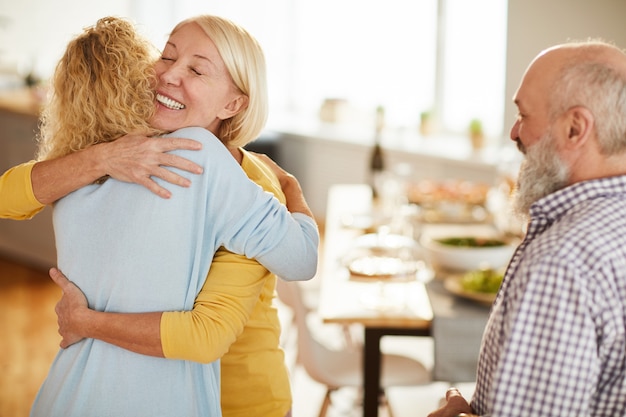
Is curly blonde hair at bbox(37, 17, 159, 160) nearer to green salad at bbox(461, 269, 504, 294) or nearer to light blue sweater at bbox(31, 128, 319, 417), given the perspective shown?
light blue sweater at bbox(31, 128, 319, 417)

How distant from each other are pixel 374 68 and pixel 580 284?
5.92m

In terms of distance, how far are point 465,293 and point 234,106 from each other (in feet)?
3.97

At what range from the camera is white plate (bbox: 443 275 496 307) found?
2.46 m

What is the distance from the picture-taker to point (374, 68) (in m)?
6.93

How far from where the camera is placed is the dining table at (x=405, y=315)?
2.34 m

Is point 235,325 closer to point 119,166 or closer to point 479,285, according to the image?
point 119,166

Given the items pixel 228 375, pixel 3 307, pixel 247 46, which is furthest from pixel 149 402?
pixel 3 307

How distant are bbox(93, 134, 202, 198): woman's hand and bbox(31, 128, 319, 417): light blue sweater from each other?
0.06ft

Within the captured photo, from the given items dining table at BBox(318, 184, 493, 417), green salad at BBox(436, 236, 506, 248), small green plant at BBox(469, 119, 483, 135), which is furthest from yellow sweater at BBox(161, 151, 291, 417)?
small green plant at BBox(469, 119, 483, 135)

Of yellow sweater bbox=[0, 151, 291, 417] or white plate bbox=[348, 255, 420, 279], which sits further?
white plate bbox=[348, 255, 420, 279]

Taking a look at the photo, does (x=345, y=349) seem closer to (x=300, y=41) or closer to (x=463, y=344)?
(x=463, y=344)

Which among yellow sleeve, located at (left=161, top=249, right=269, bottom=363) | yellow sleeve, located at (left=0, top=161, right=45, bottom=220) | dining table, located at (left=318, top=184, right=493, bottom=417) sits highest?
yellow sleeve, located at (left=0, top=161, right=45, bottom=220)

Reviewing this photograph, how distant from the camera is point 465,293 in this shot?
2.50m

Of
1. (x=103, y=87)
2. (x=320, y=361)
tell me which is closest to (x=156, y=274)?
(x=103, y=87)
